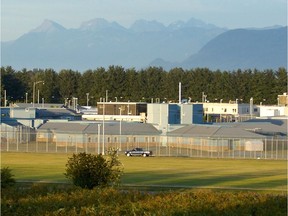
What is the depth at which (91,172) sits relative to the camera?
32.3m

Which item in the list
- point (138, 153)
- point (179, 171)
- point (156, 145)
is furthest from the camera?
point (156, 145)

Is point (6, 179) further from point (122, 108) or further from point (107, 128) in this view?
point (122, 108)

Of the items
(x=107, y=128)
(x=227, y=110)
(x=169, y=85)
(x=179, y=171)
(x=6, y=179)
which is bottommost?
(x=179, y=171)

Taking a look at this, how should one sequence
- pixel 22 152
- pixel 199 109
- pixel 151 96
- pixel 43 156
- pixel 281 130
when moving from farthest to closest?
pixel 151 96, pixel 199 109, pixel 281 130, pixel 22 152, pixel 43 156

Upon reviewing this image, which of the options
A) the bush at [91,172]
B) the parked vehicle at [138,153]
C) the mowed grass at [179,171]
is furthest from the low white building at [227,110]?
the bush at [91,172]

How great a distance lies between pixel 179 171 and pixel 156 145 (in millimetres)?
25088

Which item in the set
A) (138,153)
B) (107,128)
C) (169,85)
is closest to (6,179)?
(138,153)

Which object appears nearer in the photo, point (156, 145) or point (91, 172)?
point (91, 172)

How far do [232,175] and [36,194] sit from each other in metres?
22.9

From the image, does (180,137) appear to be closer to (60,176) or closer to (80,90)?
(60,176)

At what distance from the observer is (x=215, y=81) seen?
14538 centimetres

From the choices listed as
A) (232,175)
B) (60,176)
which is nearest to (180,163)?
(232,175)

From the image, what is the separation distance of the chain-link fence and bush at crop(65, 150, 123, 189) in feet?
113

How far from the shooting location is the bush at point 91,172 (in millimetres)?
32188
